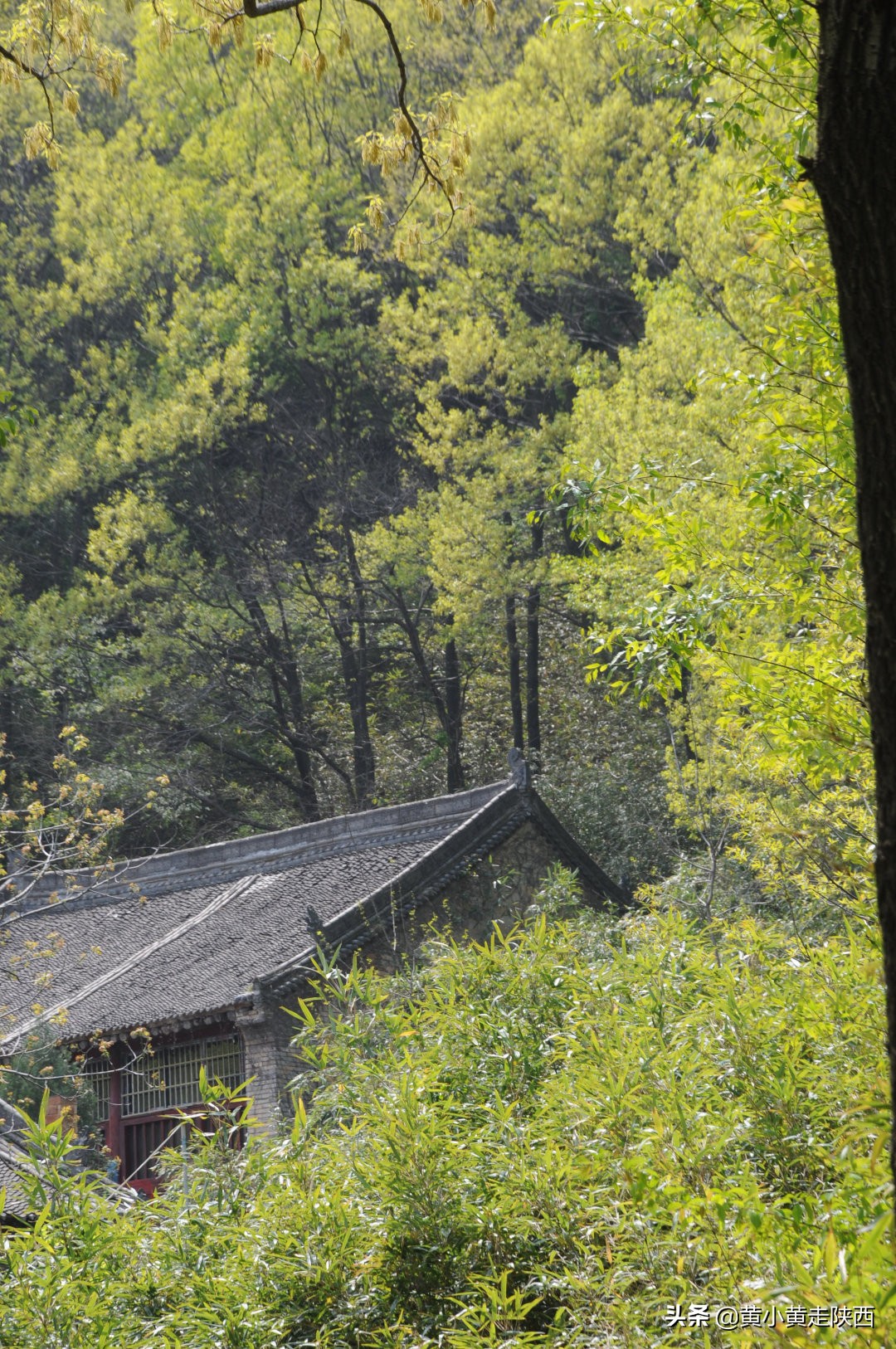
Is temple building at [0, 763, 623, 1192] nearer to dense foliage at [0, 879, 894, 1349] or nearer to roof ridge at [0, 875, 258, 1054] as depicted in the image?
roof ridge at [0, 875, 258, 1054]

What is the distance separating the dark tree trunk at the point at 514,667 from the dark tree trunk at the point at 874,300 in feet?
63.1

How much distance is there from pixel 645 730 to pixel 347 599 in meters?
6.21

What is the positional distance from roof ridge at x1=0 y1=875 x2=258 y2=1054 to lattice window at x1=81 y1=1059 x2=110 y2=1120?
0.64 meters

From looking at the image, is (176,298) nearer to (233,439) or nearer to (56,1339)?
(233,439)

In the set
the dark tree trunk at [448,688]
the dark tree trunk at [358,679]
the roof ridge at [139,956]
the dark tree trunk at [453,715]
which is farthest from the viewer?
the dark tree trunk at [358,679]

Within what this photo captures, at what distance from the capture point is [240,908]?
15656 millimetres

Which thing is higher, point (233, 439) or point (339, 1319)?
point (233, 439)

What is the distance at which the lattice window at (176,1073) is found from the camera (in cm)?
1265

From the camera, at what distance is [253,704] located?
23484 mm

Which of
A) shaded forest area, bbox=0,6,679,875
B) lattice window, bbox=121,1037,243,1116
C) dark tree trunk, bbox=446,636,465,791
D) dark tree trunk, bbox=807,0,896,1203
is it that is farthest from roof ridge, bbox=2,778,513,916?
dark tree trunk, bbox=807,0,896,1203

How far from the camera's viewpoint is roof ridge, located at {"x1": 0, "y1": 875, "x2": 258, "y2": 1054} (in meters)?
12.9

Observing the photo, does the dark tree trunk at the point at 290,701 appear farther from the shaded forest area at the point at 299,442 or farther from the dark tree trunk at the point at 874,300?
the dark tree trunk at the point at 874,300

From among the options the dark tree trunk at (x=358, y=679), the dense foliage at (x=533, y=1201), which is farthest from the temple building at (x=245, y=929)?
the dark tree trunk at (x=358, y=679)

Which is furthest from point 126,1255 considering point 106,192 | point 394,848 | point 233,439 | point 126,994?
point 106,192
